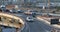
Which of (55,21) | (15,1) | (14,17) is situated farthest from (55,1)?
(55,21)

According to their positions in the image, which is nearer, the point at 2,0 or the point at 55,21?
the point at 55,21

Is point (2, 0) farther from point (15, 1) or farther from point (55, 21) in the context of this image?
point (55, 21)

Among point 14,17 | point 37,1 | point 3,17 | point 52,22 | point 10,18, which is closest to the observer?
point 52,22

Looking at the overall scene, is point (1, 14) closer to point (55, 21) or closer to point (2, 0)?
point (55, 21)

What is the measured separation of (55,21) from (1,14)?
35.4m

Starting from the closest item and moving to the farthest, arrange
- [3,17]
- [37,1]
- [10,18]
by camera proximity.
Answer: [10,18] → [3,17] → [37,1]

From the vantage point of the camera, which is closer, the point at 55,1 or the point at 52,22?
the point at 52,22

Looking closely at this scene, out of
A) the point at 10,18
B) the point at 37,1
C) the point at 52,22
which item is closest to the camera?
the point at 52,22

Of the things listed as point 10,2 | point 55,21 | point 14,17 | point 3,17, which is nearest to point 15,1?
point 10,2

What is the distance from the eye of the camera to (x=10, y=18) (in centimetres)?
7744

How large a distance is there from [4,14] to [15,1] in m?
51.5

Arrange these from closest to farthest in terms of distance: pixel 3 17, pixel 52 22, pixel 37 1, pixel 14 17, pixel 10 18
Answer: pixel 52 22
pixel 14 17
pixel 10 18
pixel 3 17
pixel 37 1

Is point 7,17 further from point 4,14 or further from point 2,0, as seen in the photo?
point 2,0

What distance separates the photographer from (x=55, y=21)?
48906mm
